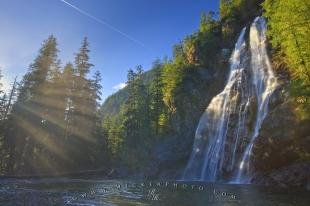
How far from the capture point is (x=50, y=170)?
168ft

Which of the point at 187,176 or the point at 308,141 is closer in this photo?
the point at 308,141

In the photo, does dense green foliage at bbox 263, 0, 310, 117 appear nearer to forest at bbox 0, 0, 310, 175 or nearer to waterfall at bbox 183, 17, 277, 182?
forest at bbox 0, 0, 310, 175

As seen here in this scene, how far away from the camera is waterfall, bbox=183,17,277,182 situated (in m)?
40.9

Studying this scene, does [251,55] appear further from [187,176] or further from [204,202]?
[204,202]

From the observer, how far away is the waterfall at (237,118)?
134 ft

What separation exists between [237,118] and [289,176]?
14.7 meters

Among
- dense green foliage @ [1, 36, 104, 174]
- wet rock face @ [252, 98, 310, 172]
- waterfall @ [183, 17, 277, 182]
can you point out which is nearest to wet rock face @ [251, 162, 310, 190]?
wet rock face @ [252, 98, 310, 172]

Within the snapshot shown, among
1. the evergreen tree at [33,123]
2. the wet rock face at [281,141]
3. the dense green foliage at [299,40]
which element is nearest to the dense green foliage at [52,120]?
the evergreen tree at [33,123]

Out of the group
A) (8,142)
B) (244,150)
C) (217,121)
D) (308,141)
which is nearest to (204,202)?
(308,141)

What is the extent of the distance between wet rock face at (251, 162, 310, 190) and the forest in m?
1.13

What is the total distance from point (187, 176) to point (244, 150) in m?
12.3

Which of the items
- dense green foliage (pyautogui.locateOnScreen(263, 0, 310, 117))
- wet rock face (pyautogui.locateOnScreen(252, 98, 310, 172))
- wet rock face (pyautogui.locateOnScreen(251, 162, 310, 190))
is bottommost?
wet rock face (pyautogui.locateOnScreen(251, 162, 310, 190))

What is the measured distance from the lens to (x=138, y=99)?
3135 inches

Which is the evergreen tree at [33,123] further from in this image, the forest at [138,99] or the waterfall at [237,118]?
the waterfall at [237,118]
